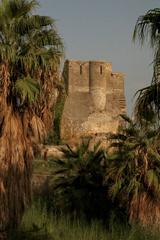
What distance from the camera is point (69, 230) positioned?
18891mm

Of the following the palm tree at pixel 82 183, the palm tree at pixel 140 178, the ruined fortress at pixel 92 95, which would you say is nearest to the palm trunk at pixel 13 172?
the palm tree at pixel 140 178

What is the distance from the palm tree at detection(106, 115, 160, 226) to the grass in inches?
31.6

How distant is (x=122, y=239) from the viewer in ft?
58.2

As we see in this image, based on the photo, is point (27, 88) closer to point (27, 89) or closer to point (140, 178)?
point (27, 89)

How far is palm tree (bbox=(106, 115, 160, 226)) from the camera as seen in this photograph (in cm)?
1915

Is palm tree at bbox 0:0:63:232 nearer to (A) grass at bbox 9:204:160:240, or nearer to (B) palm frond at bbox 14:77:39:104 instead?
(B) palm frond at bbox 14:77:39:104

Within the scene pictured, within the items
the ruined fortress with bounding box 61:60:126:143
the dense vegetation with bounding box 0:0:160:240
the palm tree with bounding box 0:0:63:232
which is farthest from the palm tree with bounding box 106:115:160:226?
the ruined fortress with bounding box 61:60:126:143

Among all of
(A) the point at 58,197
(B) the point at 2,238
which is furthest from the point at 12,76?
(A) the point at 58,197

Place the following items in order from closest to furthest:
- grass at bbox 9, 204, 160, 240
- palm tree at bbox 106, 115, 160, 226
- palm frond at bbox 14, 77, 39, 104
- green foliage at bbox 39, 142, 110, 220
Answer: palm frond at bbox 14, 77, 39, 104
grass at bbox 9, 204, 160, 240
palm tree at bbox 106, 115, 160, 226
green foliage at bbox 39, 142, 110, 220

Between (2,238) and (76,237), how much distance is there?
3479 millimetres

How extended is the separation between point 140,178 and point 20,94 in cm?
632

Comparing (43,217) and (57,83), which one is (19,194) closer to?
(57,83)

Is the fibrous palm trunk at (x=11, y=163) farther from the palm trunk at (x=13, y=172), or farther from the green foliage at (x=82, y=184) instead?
the green foliage at (x=82, y=184)

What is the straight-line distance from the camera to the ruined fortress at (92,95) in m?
57.1
